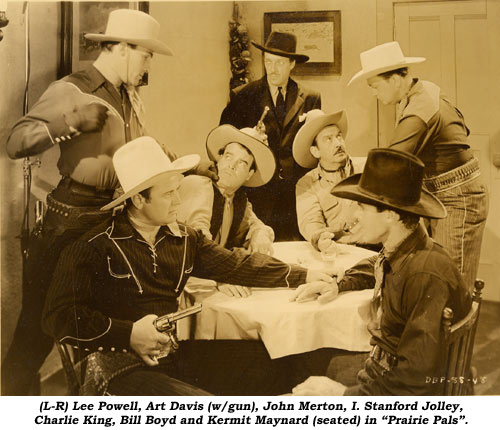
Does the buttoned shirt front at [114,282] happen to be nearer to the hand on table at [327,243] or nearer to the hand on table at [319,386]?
the hand on table at [327,243]

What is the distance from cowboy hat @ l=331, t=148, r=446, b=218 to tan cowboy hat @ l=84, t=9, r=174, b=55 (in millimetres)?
1152

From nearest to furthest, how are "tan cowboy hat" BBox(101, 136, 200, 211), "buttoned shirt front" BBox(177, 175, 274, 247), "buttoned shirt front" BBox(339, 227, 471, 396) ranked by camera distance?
"buttoned shirt front" BBox(339, 227, 471, 396) → "tan cowboy hat" BBox(101, 136, 200, 211) → "buttoned shirt front" BBox(177, 175, 274, 247)

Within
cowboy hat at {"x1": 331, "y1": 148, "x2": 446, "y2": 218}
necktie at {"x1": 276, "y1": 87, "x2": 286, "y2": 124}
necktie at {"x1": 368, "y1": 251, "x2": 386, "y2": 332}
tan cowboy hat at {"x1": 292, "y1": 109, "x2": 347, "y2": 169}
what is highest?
necktie at {"x1": 276, "y1": 87, "x2": 286, "y2": 124}

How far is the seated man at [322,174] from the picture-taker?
8.96ft

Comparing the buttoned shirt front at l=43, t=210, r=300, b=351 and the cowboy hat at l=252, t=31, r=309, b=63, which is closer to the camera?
the buttoned shirt front at l=43, t=210, r=300, b=351

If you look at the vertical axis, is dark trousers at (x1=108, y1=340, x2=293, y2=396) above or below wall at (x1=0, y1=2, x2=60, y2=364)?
below

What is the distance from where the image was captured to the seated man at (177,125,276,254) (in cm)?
271

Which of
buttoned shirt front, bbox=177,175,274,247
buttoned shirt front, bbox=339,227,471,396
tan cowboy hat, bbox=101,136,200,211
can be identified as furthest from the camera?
buttoned shirt front, bbox=177,175,274,247

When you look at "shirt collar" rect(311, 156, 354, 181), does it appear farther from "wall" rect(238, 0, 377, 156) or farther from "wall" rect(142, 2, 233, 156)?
"wall" rect(142, 2, 233, 156)

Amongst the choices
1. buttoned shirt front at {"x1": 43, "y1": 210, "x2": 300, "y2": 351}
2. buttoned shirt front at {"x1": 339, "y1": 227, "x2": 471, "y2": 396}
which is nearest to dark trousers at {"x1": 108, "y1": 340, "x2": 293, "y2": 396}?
buttoned shirt front at {"x1": 43, "y1": 210, "x2": 300, "y2": 351}

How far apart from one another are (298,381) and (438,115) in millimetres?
1377

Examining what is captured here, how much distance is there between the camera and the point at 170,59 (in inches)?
110
